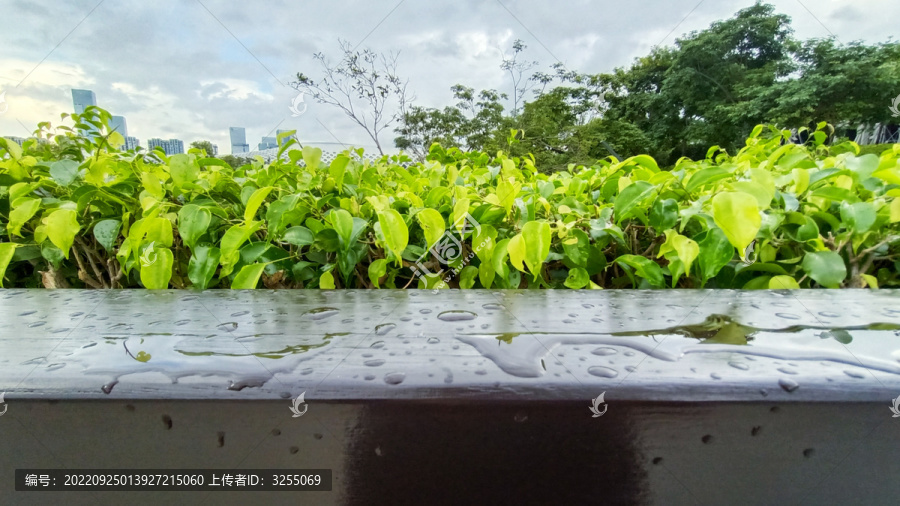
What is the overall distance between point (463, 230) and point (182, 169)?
60 centimetres

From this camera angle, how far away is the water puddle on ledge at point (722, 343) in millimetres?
342

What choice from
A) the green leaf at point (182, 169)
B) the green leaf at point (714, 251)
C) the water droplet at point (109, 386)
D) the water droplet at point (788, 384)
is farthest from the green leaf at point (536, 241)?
the green leaf at point (182, 169)

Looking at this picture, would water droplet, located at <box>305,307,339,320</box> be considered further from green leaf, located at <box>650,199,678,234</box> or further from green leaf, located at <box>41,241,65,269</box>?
green leaf, located at <box>41,241,65,269</box>

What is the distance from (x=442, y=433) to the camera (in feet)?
0.99

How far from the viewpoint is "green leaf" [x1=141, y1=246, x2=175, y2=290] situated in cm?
68

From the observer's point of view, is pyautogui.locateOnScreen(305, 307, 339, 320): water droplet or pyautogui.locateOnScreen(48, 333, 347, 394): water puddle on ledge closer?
pyautogui.locateOnScreen(48, 333, 347, 394): water puddle on ledge

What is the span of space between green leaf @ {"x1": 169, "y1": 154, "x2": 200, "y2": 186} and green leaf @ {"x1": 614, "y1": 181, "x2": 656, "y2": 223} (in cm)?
84

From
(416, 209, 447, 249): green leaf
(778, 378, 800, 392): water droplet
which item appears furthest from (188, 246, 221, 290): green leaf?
(778, 378, 800, 392): water droplet

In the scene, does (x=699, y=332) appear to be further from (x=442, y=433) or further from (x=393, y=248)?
(x=393, y=248)

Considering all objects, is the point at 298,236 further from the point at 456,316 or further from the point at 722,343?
the point at 722,343

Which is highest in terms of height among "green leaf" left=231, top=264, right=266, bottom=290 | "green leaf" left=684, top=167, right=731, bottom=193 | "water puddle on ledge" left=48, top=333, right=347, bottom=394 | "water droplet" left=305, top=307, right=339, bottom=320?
"green leaf" left=684, top=167, right=731, bottom=193

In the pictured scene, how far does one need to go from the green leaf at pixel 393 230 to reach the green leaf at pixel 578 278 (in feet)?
0.98

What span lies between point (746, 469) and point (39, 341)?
0.62 m

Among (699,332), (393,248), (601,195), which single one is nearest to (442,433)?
(699,332)
